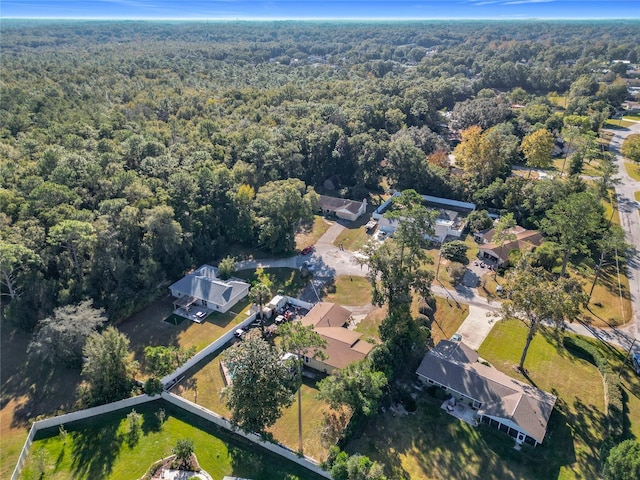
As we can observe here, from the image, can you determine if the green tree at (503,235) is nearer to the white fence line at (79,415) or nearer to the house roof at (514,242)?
the house roof at (514,242)

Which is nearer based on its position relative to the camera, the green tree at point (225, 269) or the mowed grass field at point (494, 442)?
the mowed grass field at point (494, 442)

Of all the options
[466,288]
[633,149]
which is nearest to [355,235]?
[466,288]

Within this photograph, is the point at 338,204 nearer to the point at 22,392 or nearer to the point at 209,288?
the point at 209,288

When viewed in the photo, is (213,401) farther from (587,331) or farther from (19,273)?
(587,331)

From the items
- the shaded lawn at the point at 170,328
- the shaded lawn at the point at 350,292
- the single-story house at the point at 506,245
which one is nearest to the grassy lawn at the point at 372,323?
the shaded lawn at the point at 350,292

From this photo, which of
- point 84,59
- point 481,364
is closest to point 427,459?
point 481,364
